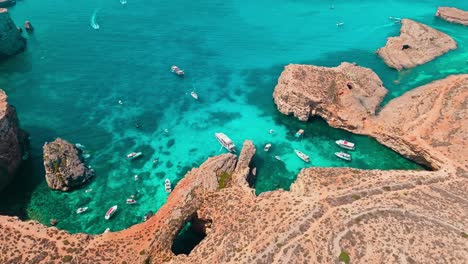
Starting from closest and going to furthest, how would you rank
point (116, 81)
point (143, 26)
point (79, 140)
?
point (79, 140) → point (116, 81) → point (143, 26)

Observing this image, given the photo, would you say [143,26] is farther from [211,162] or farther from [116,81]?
[211,162]

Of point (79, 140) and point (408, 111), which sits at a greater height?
point (408, 111)

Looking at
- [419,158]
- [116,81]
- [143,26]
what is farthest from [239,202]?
[143,26]

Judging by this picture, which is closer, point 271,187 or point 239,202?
point 239,202

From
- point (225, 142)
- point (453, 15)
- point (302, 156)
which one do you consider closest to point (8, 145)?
point (225, 142)

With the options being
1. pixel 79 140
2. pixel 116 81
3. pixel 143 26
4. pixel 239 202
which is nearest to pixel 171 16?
pixel 143 26

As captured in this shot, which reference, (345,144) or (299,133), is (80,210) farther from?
(345,144)

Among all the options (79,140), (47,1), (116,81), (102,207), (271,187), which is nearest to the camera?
(102,207)
